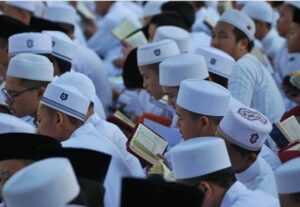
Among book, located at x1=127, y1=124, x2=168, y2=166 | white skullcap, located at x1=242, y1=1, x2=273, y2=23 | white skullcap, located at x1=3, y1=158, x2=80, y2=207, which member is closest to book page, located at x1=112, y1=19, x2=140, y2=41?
white skullcap, located at x1=242, y1=1, x2=273, y2=23

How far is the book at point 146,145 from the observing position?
3973 millimetres

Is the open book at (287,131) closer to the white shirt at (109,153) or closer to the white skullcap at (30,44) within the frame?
the white shirt at (109,153)

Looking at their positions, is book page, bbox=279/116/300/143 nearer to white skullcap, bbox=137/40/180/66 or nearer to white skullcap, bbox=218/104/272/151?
white skullcap, bbox=218/104/272/151

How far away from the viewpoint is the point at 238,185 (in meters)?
3.25

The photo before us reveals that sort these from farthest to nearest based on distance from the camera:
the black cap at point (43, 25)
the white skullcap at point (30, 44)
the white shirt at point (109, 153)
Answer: the black cap at point (43, 25) < the white skullcap at point (30, 44) < the white shirt at point (109, 153)

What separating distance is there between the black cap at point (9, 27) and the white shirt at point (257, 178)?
2.41 meters

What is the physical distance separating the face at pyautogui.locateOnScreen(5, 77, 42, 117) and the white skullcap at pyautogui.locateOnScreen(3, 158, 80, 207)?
1908 millimetres

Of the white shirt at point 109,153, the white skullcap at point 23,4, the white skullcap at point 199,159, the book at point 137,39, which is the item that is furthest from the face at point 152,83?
the white skullcap at point 23,4

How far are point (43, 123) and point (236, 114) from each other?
2.93 ft

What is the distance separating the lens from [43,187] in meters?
2.58

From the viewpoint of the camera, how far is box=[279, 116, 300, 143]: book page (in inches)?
169

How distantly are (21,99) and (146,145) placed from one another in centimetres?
88

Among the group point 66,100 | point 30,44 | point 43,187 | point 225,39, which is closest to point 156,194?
point 43,187

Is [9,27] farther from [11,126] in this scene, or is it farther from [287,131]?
[287,131]
